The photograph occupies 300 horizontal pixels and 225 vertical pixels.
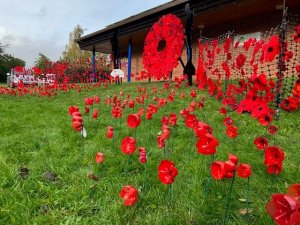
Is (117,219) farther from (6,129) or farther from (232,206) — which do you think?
(6,129)

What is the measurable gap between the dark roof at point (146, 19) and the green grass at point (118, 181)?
24.6ft

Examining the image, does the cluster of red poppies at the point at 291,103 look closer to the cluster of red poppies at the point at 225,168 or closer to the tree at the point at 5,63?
the cluster of red poppies at the point at 225,168

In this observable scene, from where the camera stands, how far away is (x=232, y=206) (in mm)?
2498

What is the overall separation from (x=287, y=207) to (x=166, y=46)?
12116mm

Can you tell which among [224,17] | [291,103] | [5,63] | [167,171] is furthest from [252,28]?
[5,63]

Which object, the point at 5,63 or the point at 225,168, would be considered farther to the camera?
the point at 5,63

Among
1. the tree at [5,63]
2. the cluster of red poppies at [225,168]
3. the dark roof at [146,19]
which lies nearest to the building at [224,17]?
the dark roof at [146,19]

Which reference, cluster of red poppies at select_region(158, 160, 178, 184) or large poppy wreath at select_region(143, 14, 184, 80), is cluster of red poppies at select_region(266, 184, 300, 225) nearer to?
cluster of red poppies at select_region(158, 160, 178, 184)

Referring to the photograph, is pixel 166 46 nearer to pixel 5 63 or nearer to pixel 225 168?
pixel 225 168

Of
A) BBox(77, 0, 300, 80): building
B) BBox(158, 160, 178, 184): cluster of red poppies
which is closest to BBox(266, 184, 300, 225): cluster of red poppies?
BBox(158, 160, 178, 184): cluster of red poppies

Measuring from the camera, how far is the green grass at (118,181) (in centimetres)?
242

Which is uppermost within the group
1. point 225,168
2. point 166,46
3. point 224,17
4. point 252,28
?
point 224,17

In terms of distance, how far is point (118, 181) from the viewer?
3080mm

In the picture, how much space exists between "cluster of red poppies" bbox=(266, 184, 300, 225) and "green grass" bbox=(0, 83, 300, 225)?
1050 millimetres
